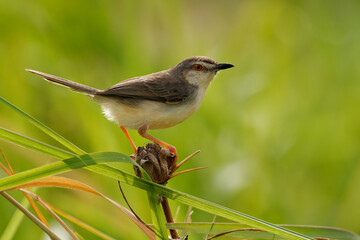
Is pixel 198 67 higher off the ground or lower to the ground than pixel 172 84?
Result: higher

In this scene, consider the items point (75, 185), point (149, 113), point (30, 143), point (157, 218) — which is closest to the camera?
point (30, 143)

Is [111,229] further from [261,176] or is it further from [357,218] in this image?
[357,218]

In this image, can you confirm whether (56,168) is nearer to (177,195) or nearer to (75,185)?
(75,185)

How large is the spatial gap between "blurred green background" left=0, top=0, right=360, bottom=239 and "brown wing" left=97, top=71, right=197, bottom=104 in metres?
0.53

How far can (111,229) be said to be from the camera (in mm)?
3385

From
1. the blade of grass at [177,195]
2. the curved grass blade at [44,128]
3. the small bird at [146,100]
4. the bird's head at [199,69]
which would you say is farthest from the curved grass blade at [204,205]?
the bird's head at [199,69]

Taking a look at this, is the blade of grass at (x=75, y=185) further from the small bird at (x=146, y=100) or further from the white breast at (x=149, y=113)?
the white breast at (x=149, y=113)

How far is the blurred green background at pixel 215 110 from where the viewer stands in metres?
4.04

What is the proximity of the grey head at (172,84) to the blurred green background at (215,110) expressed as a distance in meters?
0.51

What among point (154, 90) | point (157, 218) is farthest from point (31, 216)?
point (154, 90)

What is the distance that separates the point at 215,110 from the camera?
4.73m

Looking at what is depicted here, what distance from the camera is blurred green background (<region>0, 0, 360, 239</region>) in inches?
159

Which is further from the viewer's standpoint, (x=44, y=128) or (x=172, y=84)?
(x=172, y=84)

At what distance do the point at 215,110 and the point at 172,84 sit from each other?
1.08 metres
